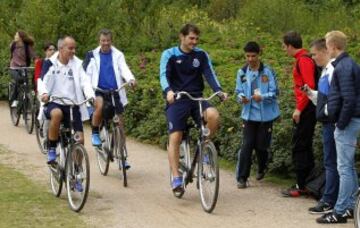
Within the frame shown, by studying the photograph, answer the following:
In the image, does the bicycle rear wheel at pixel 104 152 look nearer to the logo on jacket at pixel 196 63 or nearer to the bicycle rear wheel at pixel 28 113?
the logo on jacket at pixel 196 63

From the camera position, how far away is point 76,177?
831cm

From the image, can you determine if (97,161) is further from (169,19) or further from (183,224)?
(169,19)

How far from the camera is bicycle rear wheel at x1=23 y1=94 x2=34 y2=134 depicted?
14223mm

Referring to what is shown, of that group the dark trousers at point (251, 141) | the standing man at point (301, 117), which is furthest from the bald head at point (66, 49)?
the standing man at point (301, 117)

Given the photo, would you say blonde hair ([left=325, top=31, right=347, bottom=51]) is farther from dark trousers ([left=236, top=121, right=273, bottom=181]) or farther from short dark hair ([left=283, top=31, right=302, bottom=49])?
dark trousers ([left=236, top=121, right=273, bottom=181])

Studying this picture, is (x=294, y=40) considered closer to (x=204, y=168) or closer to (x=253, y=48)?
(x=253, y=48)

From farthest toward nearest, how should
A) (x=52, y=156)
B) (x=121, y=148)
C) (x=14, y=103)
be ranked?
(x=14, y=103)
(x=121, y=148)
(x=52, y=156)

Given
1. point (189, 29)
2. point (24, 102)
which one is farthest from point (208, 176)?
point (24, 102)

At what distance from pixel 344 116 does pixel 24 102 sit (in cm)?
869

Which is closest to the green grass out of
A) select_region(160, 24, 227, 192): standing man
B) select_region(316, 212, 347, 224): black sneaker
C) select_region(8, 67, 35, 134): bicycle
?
select_region(160, 24, 227, 192): standing man

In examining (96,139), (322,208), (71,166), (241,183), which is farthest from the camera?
(96,139)

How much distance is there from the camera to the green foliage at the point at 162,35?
10.7m

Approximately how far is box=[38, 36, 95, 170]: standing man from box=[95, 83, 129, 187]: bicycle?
36.4 inches

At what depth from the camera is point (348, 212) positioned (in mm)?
7543
